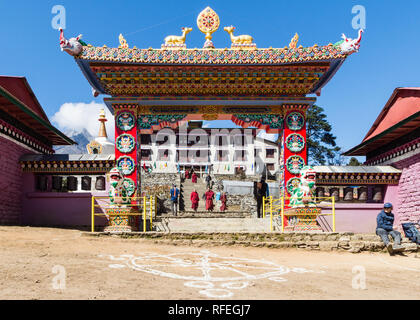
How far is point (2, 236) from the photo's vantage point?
10.3 m

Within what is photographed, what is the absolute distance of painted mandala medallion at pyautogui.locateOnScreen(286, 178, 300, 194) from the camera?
48.8 feet

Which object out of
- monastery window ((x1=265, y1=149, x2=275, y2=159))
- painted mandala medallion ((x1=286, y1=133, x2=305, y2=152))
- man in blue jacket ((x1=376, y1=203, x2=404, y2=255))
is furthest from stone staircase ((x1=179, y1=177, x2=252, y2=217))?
Answer: monastery window ((x1=265, y1=149, x2=275, y2=159))

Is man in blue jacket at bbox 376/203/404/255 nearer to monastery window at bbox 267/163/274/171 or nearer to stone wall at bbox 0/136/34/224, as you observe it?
stone wall at bbox 0/136/34/224

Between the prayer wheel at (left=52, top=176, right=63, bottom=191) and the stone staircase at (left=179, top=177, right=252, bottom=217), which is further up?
the prayer wheel at (left=52, top=176, right=63, bottom=191)

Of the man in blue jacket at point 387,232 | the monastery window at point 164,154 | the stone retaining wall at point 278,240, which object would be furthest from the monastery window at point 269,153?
the man in blue jacket at point 387,232

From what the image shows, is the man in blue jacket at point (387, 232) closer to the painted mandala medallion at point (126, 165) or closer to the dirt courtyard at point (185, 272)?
the dirt courtyard at point (185, 272)

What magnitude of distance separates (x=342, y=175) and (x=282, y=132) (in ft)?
9.66

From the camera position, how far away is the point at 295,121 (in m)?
15.4

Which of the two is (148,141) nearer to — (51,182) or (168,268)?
(51,182)

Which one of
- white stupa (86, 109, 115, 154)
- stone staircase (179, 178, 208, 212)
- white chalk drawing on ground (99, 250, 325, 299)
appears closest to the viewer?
white chalk drawing on ground (99, 250, 325, 299)

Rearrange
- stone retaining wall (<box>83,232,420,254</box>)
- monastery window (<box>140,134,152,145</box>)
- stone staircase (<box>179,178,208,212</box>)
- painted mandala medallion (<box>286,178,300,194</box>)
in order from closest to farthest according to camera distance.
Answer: stone retaining wall (<box>83,232,420,254</box>), painted mandala medallion (<box>286,178,300,194</box>), stone staircase (<box>179,178,208,212</box>), monastery window (<box>140,134,152,145</box>)

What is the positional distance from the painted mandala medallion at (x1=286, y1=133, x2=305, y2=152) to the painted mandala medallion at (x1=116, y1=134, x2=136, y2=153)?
5.87 meters

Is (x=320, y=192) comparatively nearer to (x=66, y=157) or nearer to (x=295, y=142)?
(x=295, y=142)

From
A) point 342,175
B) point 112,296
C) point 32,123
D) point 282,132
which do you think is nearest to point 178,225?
point 282,132
